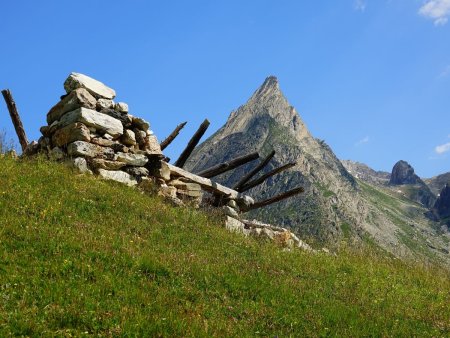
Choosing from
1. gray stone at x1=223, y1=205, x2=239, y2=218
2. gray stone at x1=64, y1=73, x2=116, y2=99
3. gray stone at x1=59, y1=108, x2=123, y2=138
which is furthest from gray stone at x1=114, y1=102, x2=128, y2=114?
gray stone at x1=223, y1=205, x2=239, y2=218

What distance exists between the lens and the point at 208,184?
20.4m

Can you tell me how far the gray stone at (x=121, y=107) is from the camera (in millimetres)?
18672

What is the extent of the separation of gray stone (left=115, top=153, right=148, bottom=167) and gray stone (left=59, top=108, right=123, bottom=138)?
2.88 ft

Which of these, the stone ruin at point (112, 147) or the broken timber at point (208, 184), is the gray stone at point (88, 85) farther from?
the broken timber at point (208, 184)

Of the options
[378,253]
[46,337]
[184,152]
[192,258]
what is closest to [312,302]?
[192,258]

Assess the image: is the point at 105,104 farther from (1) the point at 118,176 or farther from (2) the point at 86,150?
(1) the point at 118,176

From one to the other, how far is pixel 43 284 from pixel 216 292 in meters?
3.06

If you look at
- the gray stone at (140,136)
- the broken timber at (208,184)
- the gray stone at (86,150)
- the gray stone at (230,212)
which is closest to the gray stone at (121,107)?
the gray stone at (140,136)

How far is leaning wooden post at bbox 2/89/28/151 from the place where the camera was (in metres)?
20.1

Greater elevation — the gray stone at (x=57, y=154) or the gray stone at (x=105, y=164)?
the gray stone at (x=57, y=154)

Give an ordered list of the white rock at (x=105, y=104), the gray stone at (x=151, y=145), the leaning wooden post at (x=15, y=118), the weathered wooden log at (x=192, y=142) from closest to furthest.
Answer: the white rock at (x=105, y=104) → the gray stone at (x=151, y=145) → the leaning wooden post at (x=15, y=118) → the weathered wooden log at (x=192, y=142)

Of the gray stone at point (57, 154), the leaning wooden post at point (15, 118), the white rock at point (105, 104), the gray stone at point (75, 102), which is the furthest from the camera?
the leaning wooden post at point (15, 118)

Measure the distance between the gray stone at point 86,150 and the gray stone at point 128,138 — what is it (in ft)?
3.79

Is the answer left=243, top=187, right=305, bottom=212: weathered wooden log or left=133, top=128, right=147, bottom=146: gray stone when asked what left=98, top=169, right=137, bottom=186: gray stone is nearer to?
left=133, top=128, right=147, bottom=146: gray stone
